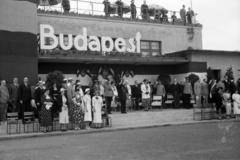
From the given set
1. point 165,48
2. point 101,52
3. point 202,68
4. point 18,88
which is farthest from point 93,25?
point 18,88

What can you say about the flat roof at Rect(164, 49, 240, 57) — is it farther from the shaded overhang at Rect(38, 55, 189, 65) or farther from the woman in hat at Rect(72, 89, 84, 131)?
the woman in hat at Rect(72, 89, 84, 131)

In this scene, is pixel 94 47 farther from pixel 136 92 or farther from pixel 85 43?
pixel 136 92

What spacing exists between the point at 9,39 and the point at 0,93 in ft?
12.3

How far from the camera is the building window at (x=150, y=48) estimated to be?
28.9 m

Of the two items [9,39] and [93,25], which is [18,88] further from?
[93,25]

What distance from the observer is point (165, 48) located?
2975cm

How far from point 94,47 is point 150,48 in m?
6.79

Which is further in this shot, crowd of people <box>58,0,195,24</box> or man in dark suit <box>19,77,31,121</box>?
crowd of people <box>58,0,195,24</box>

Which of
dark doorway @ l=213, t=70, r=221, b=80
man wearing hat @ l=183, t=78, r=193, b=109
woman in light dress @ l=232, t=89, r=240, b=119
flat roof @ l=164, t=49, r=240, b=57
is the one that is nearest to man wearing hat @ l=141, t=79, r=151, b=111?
man wearing hat @ l=183, t=78, r=193, b=109

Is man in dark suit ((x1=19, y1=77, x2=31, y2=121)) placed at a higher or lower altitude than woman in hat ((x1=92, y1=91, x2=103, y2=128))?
higher

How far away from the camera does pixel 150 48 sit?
96.0 feet

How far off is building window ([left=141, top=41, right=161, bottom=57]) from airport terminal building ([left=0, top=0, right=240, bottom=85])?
80 millimetres

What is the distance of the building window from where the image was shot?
28.9 m

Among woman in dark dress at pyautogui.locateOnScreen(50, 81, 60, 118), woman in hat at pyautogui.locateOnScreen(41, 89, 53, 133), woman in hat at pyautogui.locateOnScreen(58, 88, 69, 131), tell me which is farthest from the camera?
woman in dark dress at pyautogui.locateOnScreen(50, 81, 60, 118)
